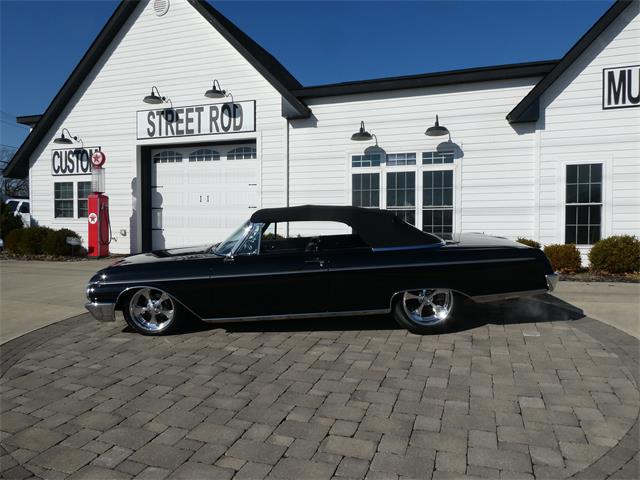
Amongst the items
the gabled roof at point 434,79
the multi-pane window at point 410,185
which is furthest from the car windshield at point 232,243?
the gabled roof at point 434,79

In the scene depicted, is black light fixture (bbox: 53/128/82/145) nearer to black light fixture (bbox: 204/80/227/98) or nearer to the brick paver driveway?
black light fixture (bbox: 204/80/227/98)

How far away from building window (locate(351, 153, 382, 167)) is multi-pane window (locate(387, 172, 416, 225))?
16.7 inches

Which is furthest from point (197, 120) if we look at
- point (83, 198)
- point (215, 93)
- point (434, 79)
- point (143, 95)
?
point (434, 79)

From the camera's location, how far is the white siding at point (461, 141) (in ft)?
33.6

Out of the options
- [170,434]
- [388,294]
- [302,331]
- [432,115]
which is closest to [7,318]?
[302,331]

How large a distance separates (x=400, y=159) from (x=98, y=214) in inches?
335

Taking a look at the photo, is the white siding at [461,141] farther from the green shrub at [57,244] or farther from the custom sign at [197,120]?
the green shrub at [57,244]

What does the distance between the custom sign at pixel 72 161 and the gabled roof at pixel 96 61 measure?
92 cm

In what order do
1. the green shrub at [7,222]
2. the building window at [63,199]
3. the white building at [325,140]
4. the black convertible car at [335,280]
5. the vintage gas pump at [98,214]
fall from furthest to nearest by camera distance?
the building window at [63,199], the green shrub at [7,222], the vintage gas pump at [98,214], the white building at [325,140], the black convertible car at [335,280]

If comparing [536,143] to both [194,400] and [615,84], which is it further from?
[194,400]

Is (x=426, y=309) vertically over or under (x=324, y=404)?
over

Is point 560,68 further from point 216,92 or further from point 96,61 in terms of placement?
point 96,61

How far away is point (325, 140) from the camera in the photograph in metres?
11.6

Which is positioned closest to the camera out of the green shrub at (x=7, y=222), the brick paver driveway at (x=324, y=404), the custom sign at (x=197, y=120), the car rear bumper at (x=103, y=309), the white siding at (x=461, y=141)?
the brick paver driveway at (x=324, y=404)
